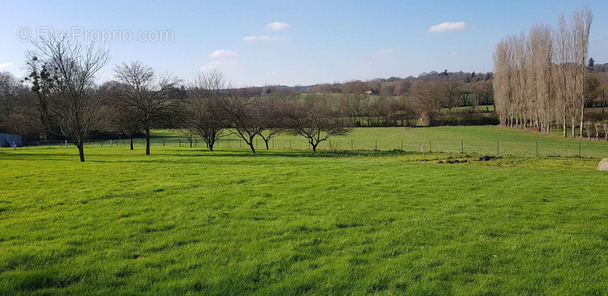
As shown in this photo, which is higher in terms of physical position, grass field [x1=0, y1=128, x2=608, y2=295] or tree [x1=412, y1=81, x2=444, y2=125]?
tree [x1=412, y1=81, x2=444, y2=125]

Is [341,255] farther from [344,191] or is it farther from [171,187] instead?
[171,187]

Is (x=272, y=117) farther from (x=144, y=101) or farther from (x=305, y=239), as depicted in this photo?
(x=305, y=239)

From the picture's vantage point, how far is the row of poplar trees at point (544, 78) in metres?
51.9

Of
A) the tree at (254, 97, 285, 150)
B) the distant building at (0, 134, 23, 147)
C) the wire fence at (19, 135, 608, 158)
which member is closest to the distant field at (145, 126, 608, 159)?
the wire fence at (19, 135, 608, 158)

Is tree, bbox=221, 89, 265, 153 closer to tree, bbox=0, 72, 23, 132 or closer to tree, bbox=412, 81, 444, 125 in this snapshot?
tree, bbox=0, 72, 23, 132

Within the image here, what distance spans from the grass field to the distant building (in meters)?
53.6

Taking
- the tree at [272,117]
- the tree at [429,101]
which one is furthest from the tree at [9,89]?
the tree at [429,101]

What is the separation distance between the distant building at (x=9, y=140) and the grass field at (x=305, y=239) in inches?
2111

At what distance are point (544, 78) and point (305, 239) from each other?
63.7 metres

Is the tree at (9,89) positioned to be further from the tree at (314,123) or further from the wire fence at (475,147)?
the tree at (314,123)

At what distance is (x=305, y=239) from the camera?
22.9 ft

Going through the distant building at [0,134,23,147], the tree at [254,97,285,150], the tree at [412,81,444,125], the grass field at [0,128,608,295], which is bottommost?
the grass field at [0,128,608,295]

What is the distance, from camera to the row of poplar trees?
170 ft

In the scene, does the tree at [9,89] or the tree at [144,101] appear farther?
the tree at [9,89]
